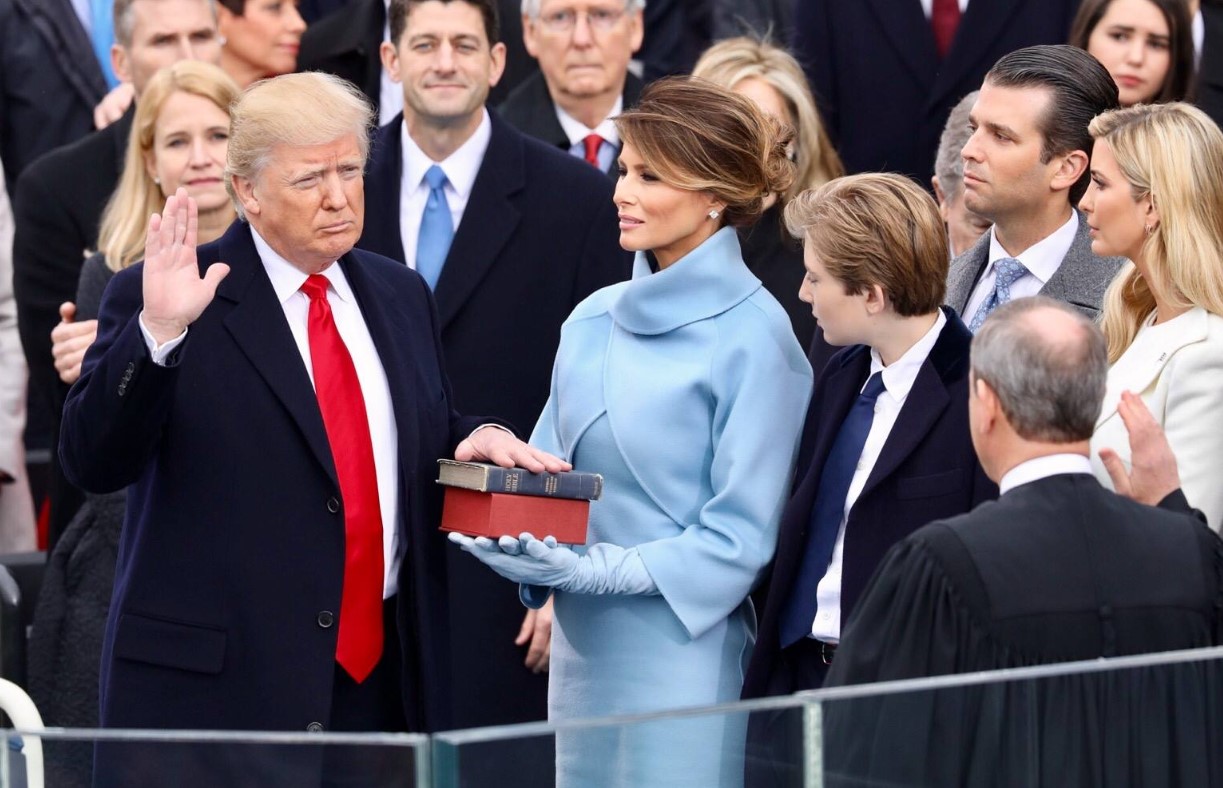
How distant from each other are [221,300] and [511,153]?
186 centimetres

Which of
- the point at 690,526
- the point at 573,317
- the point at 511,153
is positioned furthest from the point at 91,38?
the point at 690,526

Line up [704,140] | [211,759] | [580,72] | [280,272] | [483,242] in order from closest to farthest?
[211,759]
[280,272]
[704,140]
[483,242]
[580,72]

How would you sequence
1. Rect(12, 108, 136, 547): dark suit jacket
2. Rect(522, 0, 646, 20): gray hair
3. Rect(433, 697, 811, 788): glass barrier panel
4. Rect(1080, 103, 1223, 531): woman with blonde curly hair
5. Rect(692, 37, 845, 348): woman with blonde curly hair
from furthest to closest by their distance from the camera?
Rect(522, 0, 646, 20): gray hair, Rect(12, 108, 136, 547): dark suit jacket, Rect(692, 37, 845, 348): woman with blonde curly hair, Rect(1080, 103, 1223, 531): woman with blonde curly hair, Rect(433, 697, 811, 788): glass barrier panel

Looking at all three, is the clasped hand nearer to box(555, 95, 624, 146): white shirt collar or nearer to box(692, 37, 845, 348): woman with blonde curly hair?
box(692, 37, 845, 348): woman with blonde curly hair

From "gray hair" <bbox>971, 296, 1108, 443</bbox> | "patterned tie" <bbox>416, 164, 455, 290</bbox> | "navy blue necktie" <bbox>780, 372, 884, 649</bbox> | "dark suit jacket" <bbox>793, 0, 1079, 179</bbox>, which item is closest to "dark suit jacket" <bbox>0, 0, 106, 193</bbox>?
"patterned tie" <bbox>416, 164, 455, 290</bbox>

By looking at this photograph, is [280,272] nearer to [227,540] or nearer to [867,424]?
[227,540]

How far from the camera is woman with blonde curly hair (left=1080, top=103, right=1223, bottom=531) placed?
4.18 meters

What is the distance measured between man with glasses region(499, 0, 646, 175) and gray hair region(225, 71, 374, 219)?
7.99 feet

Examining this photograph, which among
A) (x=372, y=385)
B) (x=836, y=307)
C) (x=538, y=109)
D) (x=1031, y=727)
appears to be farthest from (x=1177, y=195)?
(x=538, y=109)

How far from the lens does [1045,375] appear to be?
11.0ft

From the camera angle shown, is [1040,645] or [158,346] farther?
[158,346]

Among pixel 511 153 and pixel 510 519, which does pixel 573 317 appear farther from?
pixel 511 153

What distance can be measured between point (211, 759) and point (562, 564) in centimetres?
114

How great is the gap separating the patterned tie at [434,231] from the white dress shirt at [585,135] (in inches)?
35.4
